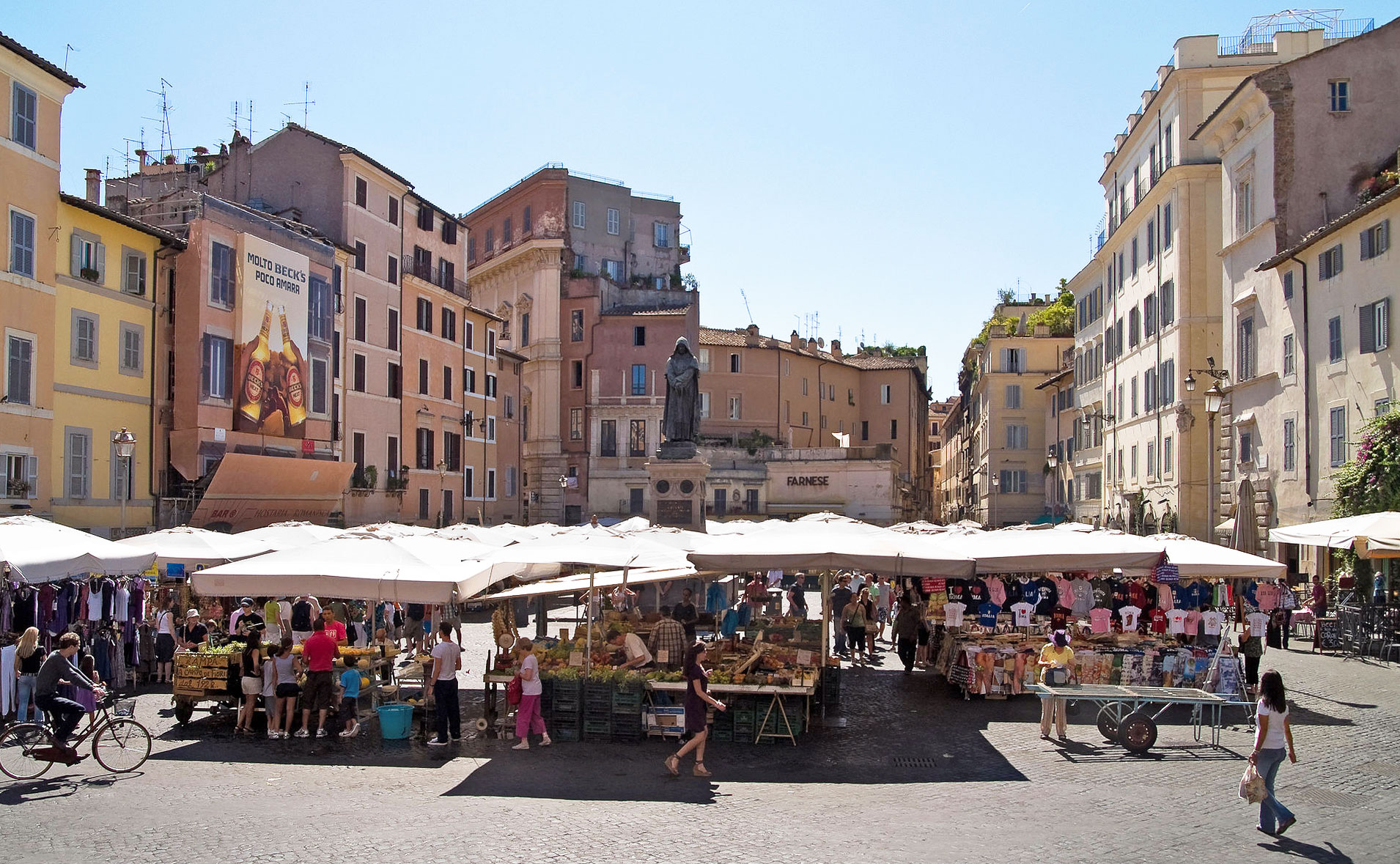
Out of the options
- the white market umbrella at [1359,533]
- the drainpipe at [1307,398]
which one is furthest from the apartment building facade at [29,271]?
the drainpipe at [1307,398]

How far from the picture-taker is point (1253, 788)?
33.5ft

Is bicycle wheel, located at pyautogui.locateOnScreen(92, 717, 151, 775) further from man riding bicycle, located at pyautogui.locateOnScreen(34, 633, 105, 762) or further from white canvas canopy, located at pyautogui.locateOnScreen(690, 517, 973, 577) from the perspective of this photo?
white canvas canopy, located at pyautogui.locateOnScreen(690, 517, 973, 577)

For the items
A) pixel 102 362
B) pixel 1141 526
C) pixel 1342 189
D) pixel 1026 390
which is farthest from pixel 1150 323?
pixel 102 362

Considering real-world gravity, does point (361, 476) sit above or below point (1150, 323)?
below

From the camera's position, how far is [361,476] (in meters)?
45.8

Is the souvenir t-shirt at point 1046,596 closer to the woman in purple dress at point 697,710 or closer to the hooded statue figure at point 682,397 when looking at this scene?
the hooded statue figure at point 682,397

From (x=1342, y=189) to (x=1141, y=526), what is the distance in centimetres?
1545

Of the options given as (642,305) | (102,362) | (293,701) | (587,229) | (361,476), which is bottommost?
(293,701)

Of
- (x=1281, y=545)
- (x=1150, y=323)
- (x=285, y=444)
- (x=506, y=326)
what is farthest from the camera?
(x=506, y=326)

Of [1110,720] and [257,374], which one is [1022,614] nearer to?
[1110,720]

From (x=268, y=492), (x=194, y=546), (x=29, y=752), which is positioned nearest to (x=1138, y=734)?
(x=29, y=752)

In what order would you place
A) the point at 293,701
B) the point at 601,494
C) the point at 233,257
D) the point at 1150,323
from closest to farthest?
the point at 293,701 → the point at 233,257 → the point at 1150,323 → the point at 601,494

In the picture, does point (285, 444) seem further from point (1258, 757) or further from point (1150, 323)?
point (1258, 757)

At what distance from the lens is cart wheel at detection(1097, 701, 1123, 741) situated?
14445mm
